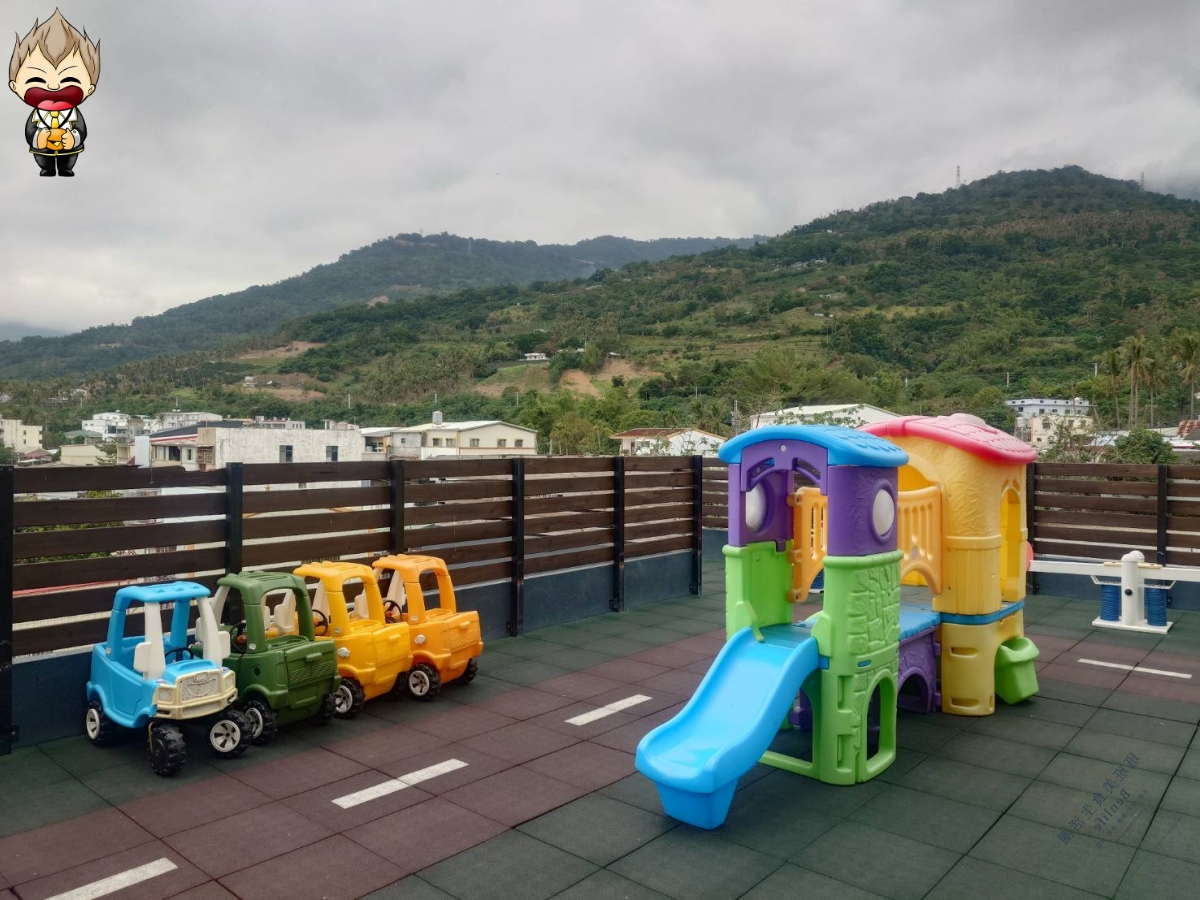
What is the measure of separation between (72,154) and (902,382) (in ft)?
182

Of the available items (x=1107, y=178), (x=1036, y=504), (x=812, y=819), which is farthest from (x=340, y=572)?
(x=1107, y=178)

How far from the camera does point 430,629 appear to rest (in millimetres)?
6090

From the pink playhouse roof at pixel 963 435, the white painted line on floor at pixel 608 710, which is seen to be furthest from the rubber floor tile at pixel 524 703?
the pink playhouse roof at pixel 963 435

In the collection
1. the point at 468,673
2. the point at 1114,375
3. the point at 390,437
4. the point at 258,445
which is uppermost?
the point at 1114,375

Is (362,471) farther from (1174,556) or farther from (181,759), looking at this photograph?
(1174,556)

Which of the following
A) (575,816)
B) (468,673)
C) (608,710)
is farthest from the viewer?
(468,673)

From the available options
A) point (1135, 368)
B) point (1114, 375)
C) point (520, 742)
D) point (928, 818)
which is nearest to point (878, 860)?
point (928, 818)

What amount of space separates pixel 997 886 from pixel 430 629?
3.93 m

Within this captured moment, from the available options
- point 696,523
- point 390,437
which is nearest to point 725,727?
point 696,523

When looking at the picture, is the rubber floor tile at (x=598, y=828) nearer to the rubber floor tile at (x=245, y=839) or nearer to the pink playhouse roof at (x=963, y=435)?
the rubber floor tile at (x=245, y=839)

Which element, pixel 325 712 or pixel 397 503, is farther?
pixel 397 503

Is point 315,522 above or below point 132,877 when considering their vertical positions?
above

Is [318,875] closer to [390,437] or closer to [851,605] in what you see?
[851,605]

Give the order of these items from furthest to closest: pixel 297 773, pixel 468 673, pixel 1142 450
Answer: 1. pixel 1142 450
2. pixel 468 673
3. pixel 297 773
